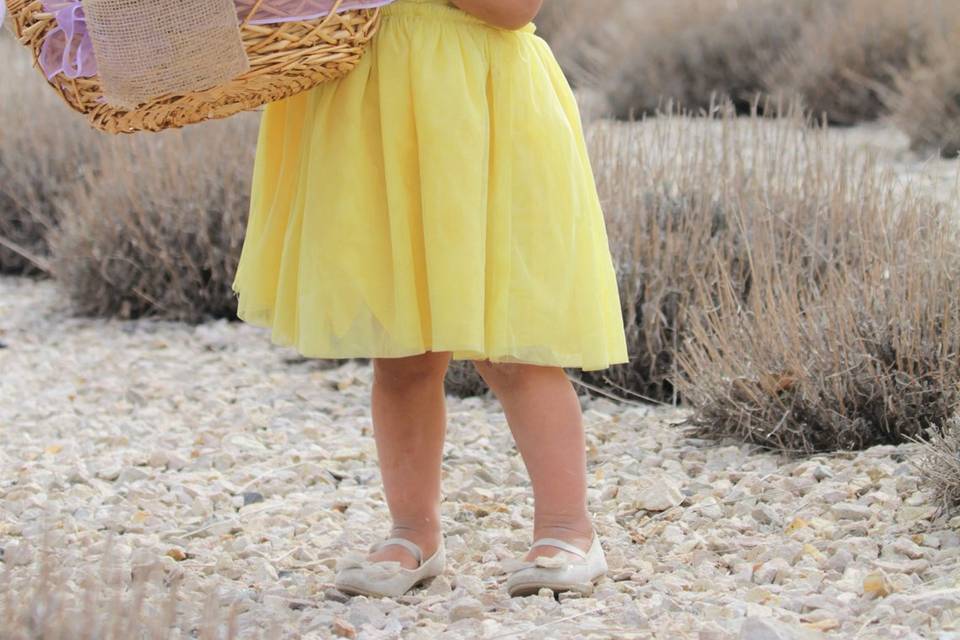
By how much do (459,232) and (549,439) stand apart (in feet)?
1.31

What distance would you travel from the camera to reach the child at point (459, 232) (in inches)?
83.0

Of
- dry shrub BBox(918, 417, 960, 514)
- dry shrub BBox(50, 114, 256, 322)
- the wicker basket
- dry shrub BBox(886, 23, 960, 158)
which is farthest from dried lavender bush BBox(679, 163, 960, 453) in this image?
dry shrub BBox(886, 23, 960, 158)

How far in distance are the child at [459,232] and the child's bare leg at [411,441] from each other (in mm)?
28

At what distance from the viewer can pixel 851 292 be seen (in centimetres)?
332

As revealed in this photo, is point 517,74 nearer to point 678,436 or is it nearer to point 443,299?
point 443,299

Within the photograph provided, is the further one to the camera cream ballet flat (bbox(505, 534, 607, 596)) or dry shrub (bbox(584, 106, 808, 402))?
dry shrub (bbox(584, 106, 808, 402))

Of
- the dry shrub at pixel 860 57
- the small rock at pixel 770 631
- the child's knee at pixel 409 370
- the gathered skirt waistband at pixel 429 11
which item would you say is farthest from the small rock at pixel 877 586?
the dry shrub at pixel 860 57

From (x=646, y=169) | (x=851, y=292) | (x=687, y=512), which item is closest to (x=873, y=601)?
(x=687, y=512)

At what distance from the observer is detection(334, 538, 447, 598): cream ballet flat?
234 cm

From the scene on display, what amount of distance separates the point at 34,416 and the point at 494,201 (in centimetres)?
224

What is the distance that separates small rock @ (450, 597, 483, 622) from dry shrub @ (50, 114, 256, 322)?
300 centimetres

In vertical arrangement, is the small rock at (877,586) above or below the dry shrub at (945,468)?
below

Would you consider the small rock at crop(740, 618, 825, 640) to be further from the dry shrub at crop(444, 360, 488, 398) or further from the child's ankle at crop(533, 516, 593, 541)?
the dry shrub at crop(444, 360, 488, 398)

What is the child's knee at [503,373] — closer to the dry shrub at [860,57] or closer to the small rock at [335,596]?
the small rock at [335,596]
